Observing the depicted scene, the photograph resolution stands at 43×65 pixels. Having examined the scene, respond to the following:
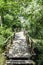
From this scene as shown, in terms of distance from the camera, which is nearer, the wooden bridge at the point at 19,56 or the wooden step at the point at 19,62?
the wooden step at the point at 19,62

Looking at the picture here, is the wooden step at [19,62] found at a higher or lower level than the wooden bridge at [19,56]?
lower

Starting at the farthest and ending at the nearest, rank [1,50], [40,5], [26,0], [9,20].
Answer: [9,20] → [1,50] → [26,0] → [40,5]

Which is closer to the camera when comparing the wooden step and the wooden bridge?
the wooden step

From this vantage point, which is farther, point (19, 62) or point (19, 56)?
point (19, 56)

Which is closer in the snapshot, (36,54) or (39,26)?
(39,26)

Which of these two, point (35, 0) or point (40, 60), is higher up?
point (35, 0)

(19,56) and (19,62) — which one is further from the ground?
(19,56)

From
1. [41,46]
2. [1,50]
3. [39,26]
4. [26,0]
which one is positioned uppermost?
[26,0]

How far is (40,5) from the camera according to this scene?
612 inches

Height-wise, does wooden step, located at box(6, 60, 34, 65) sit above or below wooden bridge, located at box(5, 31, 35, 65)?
below

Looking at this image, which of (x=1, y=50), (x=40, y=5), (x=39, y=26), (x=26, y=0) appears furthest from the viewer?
(x=1, y=50)

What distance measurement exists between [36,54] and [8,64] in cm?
293

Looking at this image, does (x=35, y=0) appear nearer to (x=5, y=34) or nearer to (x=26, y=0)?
(x=26, y=0)

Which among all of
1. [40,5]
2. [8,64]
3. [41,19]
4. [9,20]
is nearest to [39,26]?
[41,19]
